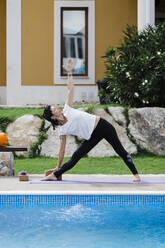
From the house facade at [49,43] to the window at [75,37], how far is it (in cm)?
10

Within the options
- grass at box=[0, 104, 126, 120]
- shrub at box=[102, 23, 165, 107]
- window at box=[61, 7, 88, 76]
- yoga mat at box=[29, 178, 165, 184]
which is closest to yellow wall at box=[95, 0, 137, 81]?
window at box=[61, 7, 88, 76]

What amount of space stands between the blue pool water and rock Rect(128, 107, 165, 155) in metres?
4.74

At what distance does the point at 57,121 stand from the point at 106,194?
4.50 ft

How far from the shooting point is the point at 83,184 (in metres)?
7.79

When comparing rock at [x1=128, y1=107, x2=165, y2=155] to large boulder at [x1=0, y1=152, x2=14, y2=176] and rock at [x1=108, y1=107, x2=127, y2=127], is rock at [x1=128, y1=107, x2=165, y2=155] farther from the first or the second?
large boulder at [x1=0, y1=152, x2=14, y2=176]

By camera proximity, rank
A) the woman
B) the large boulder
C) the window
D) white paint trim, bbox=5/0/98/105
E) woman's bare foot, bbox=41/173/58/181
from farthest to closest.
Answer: the window, white paint trim, bbox=5/0/98/105, the large boulder, woman's bare foot, bbox=41/173/58/181, the woman

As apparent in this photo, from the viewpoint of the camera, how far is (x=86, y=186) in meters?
7.57

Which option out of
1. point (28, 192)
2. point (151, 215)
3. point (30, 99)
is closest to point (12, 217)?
point (28, 192)

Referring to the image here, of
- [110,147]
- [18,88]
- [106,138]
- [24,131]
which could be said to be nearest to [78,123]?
[106,138]

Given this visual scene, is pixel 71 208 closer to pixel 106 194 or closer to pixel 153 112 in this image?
pixel 106 194

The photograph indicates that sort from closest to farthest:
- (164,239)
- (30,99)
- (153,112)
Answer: (164,239) < (153,112) < (30,99)

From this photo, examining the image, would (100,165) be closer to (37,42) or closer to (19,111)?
(19,111)

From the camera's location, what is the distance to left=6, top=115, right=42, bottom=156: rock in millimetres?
11484

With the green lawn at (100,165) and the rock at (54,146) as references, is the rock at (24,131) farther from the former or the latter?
the green lawn at (100,165)
